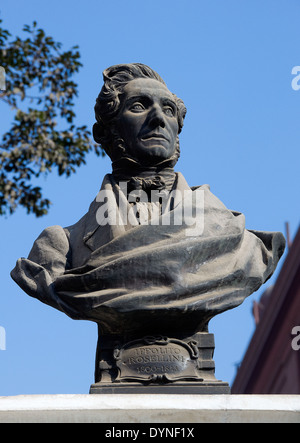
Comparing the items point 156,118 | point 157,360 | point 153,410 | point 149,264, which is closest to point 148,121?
point 156,118

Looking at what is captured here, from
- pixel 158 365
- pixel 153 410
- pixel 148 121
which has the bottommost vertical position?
pixel 153 410

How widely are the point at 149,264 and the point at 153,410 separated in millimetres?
818

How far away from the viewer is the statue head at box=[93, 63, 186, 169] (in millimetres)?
6906

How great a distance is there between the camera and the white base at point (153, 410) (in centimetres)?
590

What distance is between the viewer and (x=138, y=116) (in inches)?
274

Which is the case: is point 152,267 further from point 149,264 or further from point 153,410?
point 153,410

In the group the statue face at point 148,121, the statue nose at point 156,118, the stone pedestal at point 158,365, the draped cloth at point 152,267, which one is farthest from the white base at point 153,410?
the statue nose at point 156,118

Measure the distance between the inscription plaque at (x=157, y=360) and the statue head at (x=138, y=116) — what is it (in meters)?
1.12

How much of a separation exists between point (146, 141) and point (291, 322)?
52.4 ft

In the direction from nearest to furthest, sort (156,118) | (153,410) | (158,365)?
(153,410) < (158,365) < (156,118)
